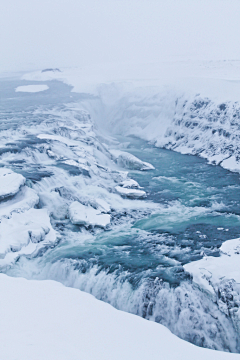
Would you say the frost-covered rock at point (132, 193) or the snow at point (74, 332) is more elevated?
the snow at point (74, 332)

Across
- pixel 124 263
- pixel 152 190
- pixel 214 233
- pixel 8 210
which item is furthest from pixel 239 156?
pixel 8 210

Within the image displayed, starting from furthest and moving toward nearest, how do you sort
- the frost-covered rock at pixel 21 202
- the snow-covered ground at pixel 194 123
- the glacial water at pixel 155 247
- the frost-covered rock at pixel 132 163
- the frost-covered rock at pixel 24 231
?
the frost-covered rock at pixel 132 163 < the frost-covered rock at pixel 21 202 < the frost-covered rock at pixel 24 231 < the snow-covered ground at pixel 194 123 < the glacial water at pixel 155 247

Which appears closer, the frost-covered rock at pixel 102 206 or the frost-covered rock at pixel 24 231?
the frost-covered rock at pixel 24 231

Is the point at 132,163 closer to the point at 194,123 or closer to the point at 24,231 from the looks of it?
the point at 194,123

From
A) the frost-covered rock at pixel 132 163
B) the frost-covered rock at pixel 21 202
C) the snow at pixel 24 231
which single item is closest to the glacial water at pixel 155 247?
the snow at pixel 24 231

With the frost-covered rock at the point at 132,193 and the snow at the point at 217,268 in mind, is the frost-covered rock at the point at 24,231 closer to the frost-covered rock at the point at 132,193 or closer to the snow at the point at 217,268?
the frost-covered rock at the point at 132,193

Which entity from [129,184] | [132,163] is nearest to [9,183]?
[129,184]
